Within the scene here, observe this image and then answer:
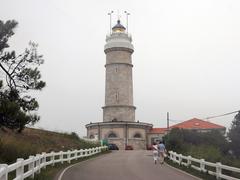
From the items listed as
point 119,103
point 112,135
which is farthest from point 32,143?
point 112,135

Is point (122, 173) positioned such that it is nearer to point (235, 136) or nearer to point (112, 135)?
point (235, 136)

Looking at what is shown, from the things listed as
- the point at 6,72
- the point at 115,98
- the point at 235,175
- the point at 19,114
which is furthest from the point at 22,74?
the point at 115,98

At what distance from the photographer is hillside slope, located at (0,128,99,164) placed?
18.8 metres

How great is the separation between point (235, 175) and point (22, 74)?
968cm

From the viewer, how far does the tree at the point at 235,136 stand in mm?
51469

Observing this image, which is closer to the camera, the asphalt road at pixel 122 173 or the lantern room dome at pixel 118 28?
the asphalt road at pixel 122 173

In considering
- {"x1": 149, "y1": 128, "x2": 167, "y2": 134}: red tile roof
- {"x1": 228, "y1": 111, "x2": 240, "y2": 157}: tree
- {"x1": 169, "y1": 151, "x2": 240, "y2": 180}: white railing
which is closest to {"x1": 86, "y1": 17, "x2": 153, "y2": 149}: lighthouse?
{"x1": 149, "y1": 128, "x2": 167, "y2": 134}: red tile roof

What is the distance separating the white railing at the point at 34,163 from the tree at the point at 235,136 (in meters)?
20.4

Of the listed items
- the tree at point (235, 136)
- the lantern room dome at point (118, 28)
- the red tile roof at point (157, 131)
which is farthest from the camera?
the red tile roof at point (157, 131)

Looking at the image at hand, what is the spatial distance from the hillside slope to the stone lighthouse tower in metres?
24.2

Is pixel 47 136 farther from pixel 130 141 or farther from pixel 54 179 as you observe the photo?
pixel 130 141

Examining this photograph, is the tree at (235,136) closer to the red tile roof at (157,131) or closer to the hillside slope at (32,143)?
the red tile roof at (157,131)

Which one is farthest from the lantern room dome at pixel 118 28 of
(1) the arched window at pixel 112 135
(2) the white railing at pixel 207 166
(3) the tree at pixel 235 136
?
(2) the white railing at pixel 207 166

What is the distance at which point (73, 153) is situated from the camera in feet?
94.5
